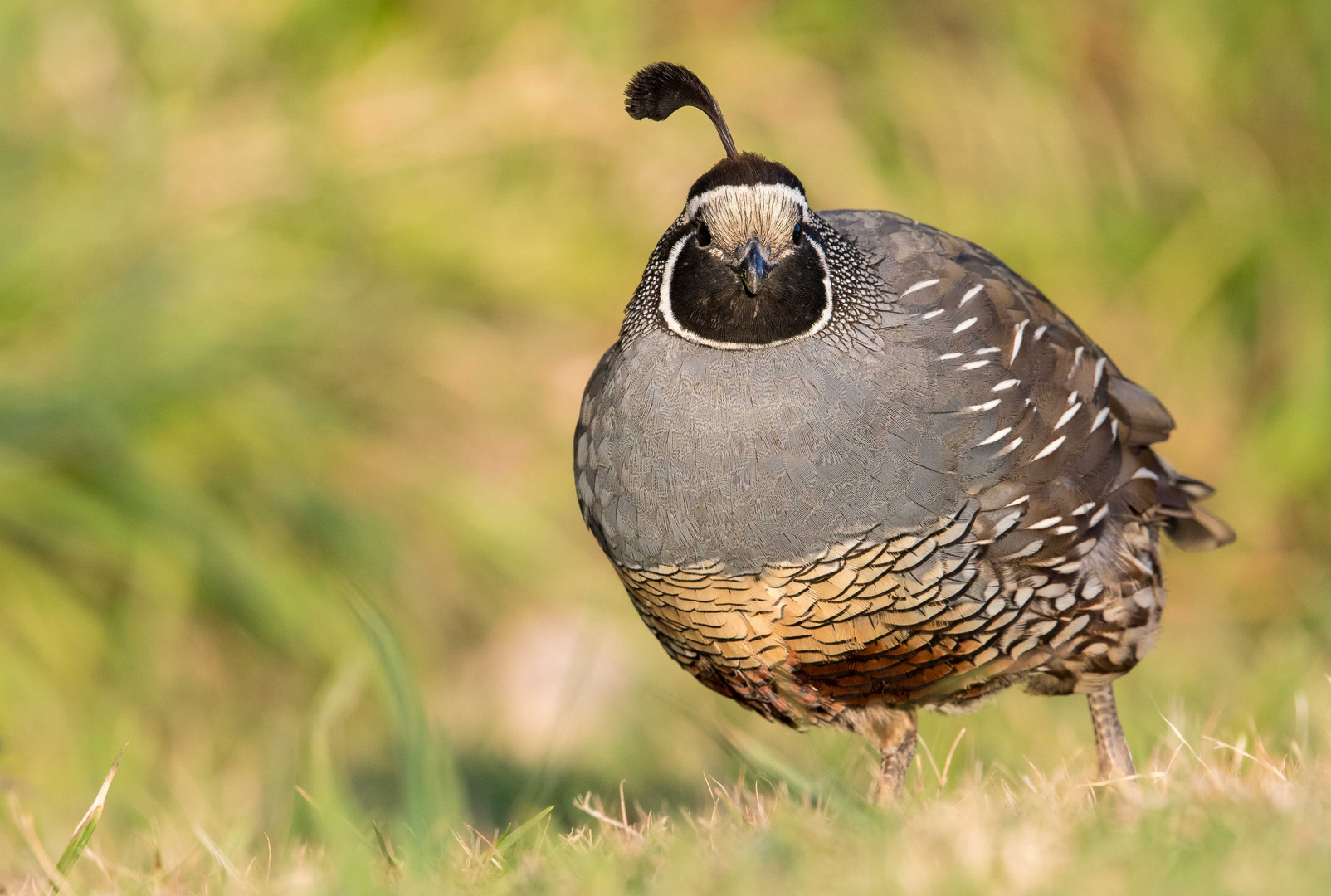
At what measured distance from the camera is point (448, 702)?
5.50 m

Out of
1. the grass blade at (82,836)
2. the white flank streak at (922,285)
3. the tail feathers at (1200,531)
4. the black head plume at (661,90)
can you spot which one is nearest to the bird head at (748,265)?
the white flank streak at (922,285)

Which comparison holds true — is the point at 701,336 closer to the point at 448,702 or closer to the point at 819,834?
the point at 819,834

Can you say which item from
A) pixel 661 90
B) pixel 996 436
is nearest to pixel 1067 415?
pixel 996 436

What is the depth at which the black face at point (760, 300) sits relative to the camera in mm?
2756

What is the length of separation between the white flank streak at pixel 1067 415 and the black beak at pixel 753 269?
2.29 feet

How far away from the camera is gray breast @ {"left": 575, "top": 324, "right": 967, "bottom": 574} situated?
8.60 ft

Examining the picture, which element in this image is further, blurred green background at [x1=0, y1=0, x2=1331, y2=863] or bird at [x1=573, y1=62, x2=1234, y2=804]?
blurred green background at [x1=0, y1=0, x2=1331, y2=863]

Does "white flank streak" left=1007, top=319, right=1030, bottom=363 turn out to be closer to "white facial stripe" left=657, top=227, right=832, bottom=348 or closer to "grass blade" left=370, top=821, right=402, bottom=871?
"white facial stripe" left=657, top=227, right=832, bottom=348

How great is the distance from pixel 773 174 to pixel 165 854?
2.06 m

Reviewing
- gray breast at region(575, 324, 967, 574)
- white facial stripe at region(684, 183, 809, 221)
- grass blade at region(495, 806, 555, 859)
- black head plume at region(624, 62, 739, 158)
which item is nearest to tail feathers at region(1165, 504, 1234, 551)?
gray breast at region(575, 324, 967, 574)

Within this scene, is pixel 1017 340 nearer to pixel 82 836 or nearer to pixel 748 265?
pixel 748 265

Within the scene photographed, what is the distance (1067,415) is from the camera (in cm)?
288

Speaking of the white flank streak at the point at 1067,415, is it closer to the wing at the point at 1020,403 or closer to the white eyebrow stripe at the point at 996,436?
the wing at the point at 1020,403

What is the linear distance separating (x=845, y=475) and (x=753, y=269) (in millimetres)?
431
